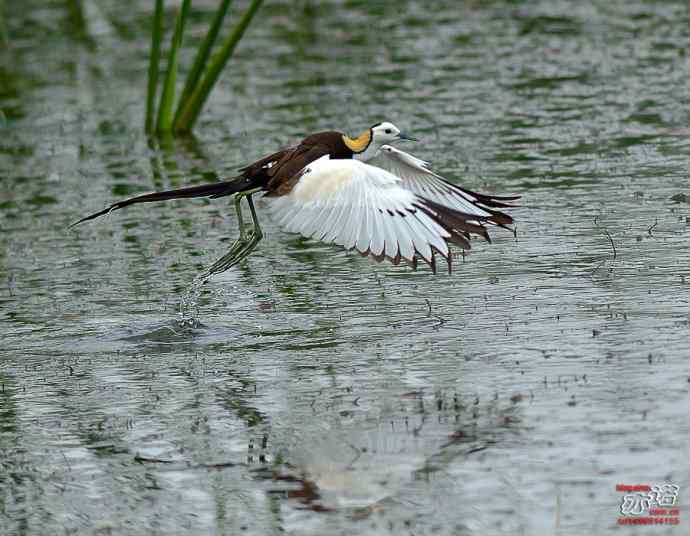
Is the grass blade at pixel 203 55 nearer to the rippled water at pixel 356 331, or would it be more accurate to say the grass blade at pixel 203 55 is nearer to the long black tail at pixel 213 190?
the rippled water at pixel 356 331

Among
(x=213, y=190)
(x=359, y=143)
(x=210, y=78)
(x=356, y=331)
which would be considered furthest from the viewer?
(x=210, y=78)

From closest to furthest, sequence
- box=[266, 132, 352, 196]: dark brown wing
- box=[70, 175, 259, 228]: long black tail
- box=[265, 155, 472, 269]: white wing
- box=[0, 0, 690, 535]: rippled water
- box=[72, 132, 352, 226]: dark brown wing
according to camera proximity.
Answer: box=[0, 0, 690, 535]: rippled water → box=[265, 155, 472, 269]: white wing → box=[266, 132, 352, 196]: dark brown wing → box=[72, 132, 352, 226]: dark brown wing → box=[70, 175, 259, 228]: long black tail

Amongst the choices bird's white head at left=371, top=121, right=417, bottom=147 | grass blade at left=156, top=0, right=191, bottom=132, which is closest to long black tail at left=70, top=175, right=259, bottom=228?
bird's white head at left=371, top=121, right=417, bottom=147

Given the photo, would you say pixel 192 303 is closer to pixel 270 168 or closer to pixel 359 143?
pixel 270 168

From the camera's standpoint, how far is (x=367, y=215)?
7391 mm

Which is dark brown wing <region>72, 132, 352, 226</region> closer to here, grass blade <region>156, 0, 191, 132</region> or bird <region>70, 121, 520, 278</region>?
bird <region>70, 121, 520, 278</region>

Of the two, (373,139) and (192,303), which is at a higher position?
(373,139)

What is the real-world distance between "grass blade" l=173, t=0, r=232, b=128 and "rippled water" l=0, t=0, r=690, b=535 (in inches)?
16.0

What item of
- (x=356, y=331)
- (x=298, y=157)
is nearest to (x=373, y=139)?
(x=298, y=157)

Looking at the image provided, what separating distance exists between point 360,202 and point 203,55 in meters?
5.58

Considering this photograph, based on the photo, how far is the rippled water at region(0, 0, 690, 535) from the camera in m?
→ 5.63

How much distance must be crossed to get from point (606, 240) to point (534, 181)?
2.00 m

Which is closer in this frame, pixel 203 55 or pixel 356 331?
Answer: pixel 356 331

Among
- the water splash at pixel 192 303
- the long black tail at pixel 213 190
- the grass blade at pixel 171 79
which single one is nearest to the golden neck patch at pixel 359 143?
the long black tail at pixel 213 190
